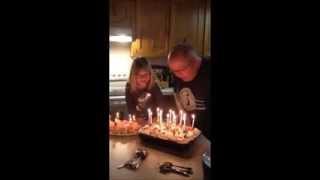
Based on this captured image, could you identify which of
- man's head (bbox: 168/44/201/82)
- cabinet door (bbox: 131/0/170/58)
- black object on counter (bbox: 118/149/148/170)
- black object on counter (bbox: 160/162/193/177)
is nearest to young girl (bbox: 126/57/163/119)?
man's head (bbox: 168/44/201/82)

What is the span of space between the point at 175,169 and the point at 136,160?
0.54 feet

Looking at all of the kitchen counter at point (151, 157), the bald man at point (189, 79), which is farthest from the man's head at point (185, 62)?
the kitchen counter at point (151, 157)

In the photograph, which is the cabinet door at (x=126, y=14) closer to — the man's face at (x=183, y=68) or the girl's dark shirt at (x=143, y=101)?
the girl's dark shirt at (x=143, y=101)

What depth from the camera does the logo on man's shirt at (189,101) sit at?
4.86 feet

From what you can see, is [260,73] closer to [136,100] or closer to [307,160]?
[307,160]

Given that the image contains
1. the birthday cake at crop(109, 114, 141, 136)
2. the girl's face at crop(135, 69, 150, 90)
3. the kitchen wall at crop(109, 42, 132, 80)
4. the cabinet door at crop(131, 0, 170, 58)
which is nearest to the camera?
the birthday cake at crop(109, 114, 141, 136)

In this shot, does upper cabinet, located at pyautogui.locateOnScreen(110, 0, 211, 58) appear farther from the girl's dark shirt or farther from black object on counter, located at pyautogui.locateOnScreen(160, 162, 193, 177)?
black object on counter, located at pyautogui.locateOnScreen(160, 162, 193, 177)

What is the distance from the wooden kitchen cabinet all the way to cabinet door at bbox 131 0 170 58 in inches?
2.5

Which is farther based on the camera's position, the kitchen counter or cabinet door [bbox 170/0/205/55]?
cabinet door [bbox 170/0/205/55]

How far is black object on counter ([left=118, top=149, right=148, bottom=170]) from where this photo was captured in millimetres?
1036

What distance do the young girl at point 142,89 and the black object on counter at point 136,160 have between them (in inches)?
24.7

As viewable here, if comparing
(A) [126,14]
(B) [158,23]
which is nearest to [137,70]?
(A) [126,14]

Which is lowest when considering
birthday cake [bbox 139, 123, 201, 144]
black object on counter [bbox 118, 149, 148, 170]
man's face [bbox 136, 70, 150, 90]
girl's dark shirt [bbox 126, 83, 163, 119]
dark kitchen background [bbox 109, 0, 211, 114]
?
black object on counter [bbox 118, 149, 148, 170]

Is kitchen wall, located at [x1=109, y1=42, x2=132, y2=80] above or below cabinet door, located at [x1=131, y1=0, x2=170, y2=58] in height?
below
